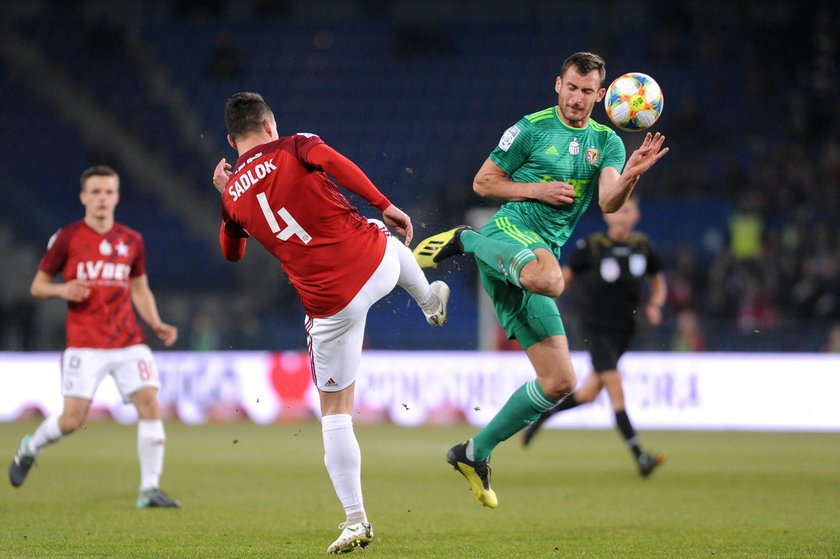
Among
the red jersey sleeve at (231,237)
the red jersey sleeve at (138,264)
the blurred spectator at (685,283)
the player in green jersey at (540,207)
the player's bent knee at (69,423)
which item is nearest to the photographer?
the red jersey sleeve at (231,237)

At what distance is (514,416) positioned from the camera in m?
7.23

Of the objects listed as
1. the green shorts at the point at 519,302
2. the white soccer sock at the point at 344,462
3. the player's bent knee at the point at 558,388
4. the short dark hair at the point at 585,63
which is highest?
the short dark hair at the point at 585,63

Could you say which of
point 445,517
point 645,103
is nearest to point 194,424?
point 445,517

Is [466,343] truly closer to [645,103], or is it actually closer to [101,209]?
[101,209]

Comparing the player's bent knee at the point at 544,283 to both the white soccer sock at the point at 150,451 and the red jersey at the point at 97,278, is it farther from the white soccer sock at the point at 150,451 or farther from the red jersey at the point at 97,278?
the red jersey at the point at 97,278

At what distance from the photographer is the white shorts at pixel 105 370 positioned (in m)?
8.91

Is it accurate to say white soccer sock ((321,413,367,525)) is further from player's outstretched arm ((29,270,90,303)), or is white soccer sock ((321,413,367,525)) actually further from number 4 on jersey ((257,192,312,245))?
player's outstretched arm ((29,270,90,303))

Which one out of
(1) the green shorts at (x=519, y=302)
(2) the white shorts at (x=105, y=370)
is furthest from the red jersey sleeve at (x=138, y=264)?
(1) the green shorts at (x=519, y=302)

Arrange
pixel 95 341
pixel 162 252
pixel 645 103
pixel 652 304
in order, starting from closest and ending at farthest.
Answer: pixel 645 103
pixel 95 341
pixel 652 304
pixel 162 252

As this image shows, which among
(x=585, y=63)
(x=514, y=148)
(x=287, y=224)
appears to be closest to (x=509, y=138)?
(x=514, y=148)

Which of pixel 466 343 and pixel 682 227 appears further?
pixel 682 227

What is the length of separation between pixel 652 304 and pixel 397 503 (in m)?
4.04

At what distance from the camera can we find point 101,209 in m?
9.12

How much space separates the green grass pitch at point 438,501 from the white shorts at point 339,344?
93 cm
